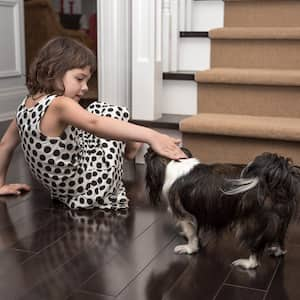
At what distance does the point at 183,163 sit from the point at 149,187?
13cm

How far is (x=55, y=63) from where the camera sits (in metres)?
1.94

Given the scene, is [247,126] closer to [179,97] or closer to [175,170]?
[179,97]

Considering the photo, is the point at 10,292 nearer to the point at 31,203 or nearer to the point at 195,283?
the point at 195,283

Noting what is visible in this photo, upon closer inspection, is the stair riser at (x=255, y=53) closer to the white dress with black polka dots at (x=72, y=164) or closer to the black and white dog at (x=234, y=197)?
the white dress with black polka dots at (x=72, y=164)

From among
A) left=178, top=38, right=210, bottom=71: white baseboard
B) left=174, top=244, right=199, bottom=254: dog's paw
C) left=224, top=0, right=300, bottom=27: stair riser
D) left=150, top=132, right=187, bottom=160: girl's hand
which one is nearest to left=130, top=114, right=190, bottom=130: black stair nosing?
left=178, top=38, right=210, bottom=71: white baseboard

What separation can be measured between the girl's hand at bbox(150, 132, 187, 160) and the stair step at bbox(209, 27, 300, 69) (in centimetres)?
110

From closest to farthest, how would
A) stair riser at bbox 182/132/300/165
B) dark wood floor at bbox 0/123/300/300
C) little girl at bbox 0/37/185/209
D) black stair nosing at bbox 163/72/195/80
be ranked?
1. dark wood floor at bbox 0/123/300/300
2. little girl at bbox 0/37/185/209
3. stair riser at bbox 182/132/300/165
4. black stair nosing at bbox 163/72/195/80

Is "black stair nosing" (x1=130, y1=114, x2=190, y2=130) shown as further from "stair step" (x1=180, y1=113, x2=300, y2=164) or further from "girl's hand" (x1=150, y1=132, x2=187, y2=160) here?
"girl's hand" (x1=150, y1=132, x2=187, y2=160)

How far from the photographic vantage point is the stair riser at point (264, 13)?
8.82 ft

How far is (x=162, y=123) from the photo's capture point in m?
2.53

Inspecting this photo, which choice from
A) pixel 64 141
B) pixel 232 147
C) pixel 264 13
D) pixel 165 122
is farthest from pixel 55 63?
pixel 264 13

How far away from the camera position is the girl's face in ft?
6.42

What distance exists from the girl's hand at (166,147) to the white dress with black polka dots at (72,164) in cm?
43

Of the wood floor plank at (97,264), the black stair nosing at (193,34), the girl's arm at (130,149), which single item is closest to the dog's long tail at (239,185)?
the wood floor plank at (97,264)
